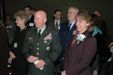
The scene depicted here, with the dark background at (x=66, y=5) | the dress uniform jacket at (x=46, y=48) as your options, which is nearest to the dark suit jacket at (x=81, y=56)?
the dress uniform jacket at (x=46, y=48)

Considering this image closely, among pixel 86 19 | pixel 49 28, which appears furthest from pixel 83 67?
pixel 49 28

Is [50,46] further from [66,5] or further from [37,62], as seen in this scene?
[66,5]

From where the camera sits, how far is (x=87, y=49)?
3795 millimetres

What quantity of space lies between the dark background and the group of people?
5.80 metres

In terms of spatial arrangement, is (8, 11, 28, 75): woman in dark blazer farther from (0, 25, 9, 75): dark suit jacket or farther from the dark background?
the dark background

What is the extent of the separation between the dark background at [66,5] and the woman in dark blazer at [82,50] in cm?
750

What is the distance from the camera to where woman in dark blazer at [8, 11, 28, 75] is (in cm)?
481

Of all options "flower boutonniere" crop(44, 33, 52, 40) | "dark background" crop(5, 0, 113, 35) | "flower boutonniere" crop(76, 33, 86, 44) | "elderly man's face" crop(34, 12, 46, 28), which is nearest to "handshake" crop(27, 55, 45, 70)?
"flower boutonniere" crop(44, 33, 52, 40)

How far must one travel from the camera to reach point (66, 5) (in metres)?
11.4

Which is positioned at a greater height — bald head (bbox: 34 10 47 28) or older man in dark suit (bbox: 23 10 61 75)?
bald head (bbox: 34 10 47 28)

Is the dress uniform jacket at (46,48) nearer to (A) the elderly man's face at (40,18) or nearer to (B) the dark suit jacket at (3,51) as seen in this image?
(A) the elderly man's face at (40,18)

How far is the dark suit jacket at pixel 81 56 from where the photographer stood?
3801 millimetres

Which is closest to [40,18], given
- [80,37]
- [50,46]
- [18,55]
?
[50,46]

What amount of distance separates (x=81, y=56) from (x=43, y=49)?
70 cm
